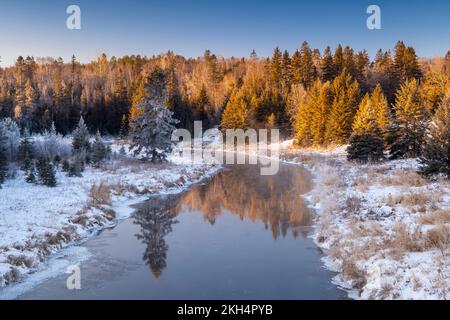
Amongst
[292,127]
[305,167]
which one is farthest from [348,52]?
[305,167]

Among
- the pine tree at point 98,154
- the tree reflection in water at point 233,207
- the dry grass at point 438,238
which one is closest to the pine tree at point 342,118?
the tree reflection in water at point 233,207

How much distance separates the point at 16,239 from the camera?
13602 millimetres

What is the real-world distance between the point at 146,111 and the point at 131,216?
18143 millimetres

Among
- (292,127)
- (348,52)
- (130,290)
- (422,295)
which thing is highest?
(348,52)

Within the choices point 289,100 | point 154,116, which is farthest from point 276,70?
point 154,116

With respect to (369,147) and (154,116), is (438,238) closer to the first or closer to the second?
(369,147)

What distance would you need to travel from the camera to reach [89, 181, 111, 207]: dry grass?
20648 mm

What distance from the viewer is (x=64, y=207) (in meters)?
18.6

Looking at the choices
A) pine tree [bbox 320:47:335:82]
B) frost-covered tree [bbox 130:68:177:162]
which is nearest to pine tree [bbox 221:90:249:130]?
pine tree [bbox 320:47:335:82]

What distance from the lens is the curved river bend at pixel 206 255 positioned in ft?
37.0

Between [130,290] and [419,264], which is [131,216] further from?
[419,264]

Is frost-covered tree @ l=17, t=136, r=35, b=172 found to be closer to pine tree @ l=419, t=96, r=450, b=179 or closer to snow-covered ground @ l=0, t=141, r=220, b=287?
snow-covered ground @ l=0, t=141, r=220, b=287

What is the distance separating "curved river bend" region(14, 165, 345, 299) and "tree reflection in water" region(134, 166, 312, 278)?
0.05 metres

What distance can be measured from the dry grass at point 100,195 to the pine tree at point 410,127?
26.0 metres
